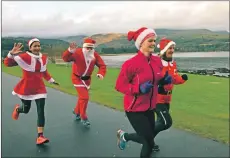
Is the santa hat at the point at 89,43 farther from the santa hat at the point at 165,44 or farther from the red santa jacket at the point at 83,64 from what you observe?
the santa hat at the point at 165,44

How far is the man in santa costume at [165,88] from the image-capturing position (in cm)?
575

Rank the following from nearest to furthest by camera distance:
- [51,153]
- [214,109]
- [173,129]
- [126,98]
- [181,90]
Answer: [126,98] → [51,153] → [173,129] → [214,109] → [181,90]

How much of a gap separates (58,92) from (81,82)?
4566 millimetres

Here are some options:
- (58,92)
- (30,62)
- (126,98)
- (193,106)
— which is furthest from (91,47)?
(58,92)

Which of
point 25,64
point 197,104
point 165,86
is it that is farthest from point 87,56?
point 197,104

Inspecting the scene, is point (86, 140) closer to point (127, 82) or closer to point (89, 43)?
point (127, 82)

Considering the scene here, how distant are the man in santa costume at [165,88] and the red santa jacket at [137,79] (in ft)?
2.95

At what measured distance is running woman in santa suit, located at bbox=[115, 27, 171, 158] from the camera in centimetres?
467

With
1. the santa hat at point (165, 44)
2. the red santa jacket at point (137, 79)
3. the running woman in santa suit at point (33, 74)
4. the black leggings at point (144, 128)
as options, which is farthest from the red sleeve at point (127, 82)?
the running woman in santa suit at point (33, 74)

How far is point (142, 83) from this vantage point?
15.3ft

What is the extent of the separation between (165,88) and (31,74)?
2447 millimetres

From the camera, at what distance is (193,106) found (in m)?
9.76

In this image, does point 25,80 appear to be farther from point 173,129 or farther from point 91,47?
point 173,129

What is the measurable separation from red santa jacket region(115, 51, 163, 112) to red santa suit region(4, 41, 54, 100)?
216 centimetres
